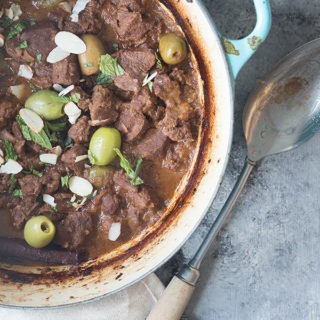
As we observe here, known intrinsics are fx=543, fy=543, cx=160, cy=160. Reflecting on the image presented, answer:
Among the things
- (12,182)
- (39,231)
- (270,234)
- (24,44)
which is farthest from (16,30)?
(270,234)

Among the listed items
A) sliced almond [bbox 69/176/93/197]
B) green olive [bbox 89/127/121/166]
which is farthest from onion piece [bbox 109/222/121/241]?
green olive [bbox 89/127/121/166]

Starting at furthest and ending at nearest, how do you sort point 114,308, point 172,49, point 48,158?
point 114,308, point 48,158, point 172,49

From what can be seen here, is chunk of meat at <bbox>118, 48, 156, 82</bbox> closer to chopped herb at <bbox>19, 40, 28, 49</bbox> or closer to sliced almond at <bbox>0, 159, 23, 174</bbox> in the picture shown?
chopped herb at <bbox>19, 40, 28, 49</bbox>

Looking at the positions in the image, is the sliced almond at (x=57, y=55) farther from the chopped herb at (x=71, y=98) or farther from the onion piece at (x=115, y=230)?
the onion piece at (x=115, y=230)

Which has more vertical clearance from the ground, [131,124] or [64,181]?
[131,124]

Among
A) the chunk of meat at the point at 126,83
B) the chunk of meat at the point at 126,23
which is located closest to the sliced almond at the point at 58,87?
the chunk of meat at the point at 126,83

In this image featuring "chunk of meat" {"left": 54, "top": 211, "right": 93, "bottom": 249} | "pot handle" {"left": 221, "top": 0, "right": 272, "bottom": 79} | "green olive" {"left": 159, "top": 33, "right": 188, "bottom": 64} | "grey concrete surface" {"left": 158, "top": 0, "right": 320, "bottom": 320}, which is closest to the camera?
"pot handle" {"left": 221, "top": 0, "right": 272, "bottom": 79}

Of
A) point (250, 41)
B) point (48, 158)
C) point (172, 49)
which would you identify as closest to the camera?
point (250, 41)

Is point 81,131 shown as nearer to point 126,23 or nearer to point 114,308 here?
point 126,23
